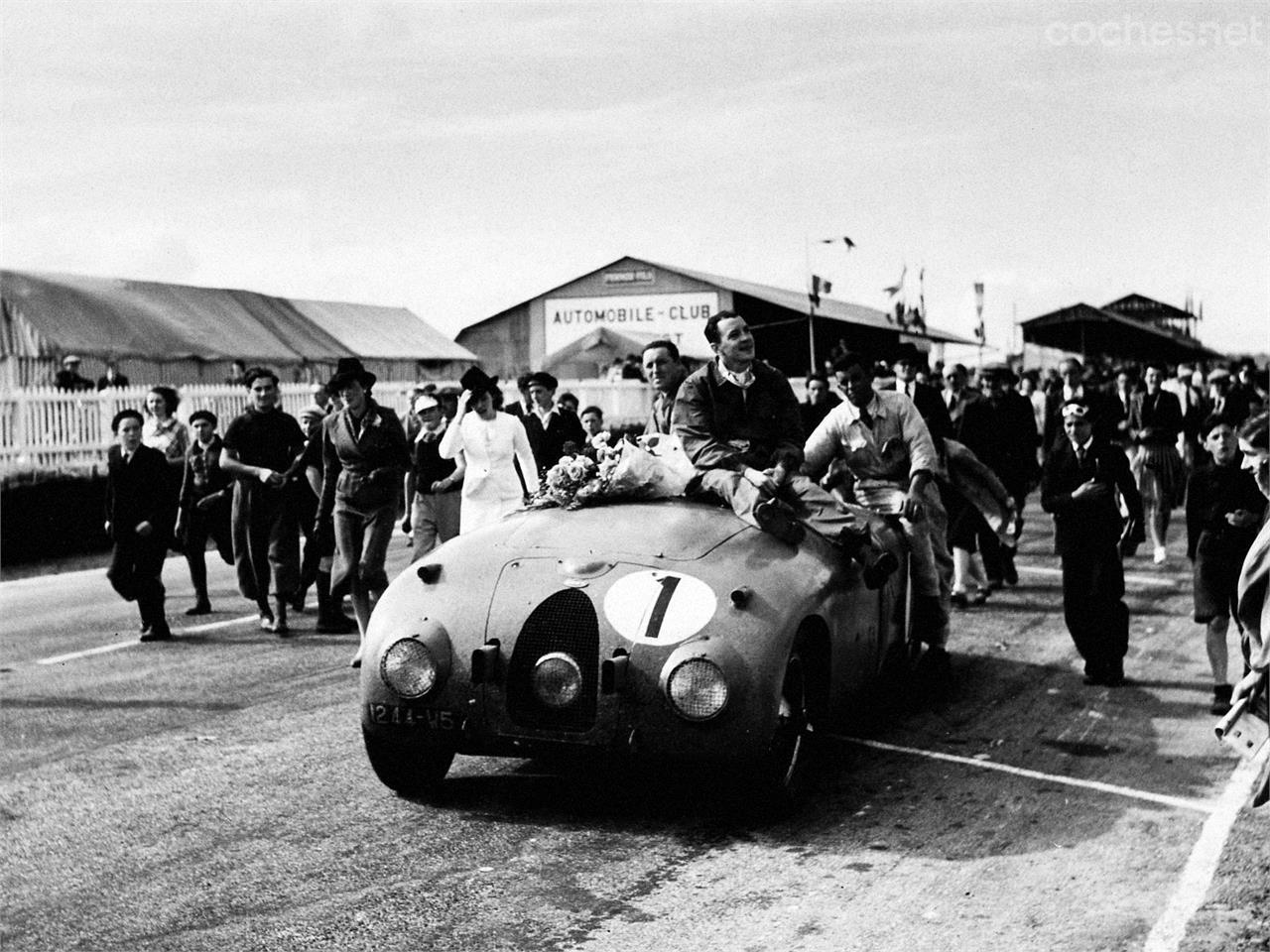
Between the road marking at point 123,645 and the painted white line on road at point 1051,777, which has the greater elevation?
the road marking at point 123,645

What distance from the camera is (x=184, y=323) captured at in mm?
34000

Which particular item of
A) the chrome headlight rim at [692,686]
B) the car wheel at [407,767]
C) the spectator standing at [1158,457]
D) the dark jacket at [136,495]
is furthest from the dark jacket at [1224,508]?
the dark jacket at [136,495]

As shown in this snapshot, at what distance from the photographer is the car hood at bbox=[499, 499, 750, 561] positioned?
591cm

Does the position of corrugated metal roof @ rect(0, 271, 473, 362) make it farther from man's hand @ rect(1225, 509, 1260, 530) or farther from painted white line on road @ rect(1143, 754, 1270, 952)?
painted white line on road @ rect(1143, 754, 1270, 952)

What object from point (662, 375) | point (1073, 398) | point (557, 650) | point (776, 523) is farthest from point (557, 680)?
point (1073, 398)

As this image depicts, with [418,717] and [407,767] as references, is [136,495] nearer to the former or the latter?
[407,767]

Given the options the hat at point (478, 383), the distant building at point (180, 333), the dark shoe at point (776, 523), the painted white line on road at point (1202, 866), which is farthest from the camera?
the distant building at point (180, 333)

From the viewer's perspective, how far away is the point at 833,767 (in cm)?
650

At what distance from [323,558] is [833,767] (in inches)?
214

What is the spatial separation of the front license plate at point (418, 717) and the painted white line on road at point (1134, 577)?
8530 millimetres

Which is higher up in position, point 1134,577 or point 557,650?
point 557,650

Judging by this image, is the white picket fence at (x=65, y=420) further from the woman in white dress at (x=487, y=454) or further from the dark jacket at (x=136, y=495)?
the woman in white dress at (x=487, y=454)

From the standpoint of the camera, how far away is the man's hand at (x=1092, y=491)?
338 inches

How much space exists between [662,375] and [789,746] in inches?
139
